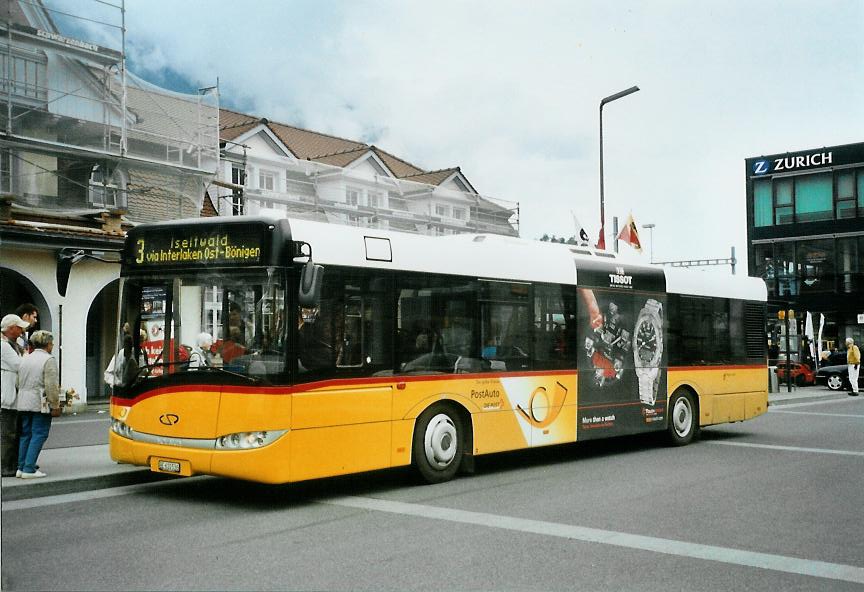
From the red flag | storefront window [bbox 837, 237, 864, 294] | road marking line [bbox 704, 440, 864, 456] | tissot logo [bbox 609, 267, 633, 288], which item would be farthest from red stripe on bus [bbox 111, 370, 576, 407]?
storefront window [bbox 837, 237, 864, 294]

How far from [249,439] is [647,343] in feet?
24.6

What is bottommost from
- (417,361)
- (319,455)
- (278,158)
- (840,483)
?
(840,483)

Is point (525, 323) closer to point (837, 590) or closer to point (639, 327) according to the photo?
point (639, 327)

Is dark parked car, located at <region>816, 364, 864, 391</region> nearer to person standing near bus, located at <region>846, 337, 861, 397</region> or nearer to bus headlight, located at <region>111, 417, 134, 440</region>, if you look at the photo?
person standing near bus, located at <region>846, 337, 861, 397</region>

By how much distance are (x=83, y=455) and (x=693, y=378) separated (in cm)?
963

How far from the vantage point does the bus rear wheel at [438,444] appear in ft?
33.8

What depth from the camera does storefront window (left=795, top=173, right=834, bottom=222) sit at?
48781mm

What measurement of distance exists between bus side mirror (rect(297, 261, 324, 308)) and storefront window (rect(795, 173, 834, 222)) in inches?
1814

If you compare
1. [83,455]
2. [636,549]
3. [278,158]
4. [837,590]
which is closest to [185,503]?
[83,455]

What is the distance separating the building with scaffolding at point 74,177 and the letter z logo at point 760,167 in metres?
35.3

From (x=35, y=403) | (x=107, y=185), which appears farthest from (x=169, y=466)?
(x=107, y=185)

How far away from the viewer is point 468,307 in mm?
→ 11023

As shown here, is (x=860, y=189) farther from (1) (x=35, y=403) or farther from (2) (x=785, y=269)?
(1) (x=35, y=403)

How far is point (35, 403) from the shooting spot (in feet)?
32.7
